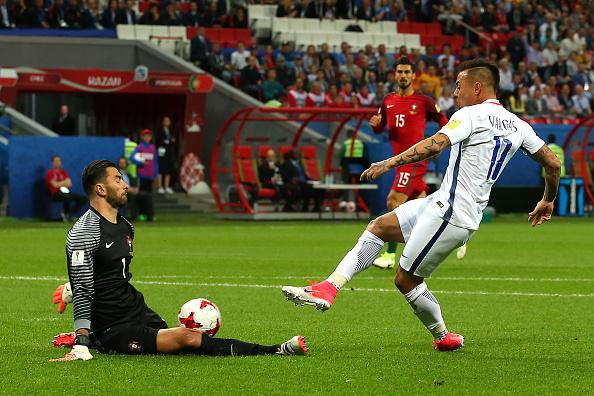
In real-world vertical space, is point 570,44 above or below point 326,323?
A: below

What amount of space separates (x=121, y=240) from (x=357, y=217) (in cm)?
2450

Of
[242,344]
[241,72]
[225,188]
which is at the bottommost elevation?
[225,188]

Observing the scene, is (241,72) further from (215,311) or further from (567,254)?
(215,311)

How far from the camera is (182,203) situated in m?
36.3

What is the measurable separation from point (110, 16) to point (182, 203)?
6.60 m

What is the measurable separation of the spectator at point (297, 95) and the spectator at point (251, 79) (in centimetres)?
150

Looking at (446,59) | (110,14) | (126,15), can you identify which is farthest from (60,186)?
(446,59)

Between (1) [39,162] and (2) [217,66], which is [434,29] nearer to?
(2) [217,66]

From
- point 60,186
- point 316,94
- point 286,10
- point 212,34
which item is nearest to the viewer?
point 60,186

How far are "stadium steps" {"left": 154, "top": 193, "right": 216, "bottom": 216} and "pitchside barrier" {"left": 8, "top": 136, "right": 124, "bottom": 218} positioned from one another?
3212mm

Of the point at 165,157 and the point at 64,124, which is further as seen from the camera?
the point at 165,157

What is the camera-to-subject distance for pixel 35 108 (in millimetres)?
38219

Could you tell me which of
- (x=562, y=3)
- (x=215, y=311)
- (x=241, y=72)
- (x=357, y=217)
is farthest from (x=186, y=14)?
(x=215, y=311)

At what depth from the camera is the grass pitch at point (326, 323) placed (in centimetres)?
848
